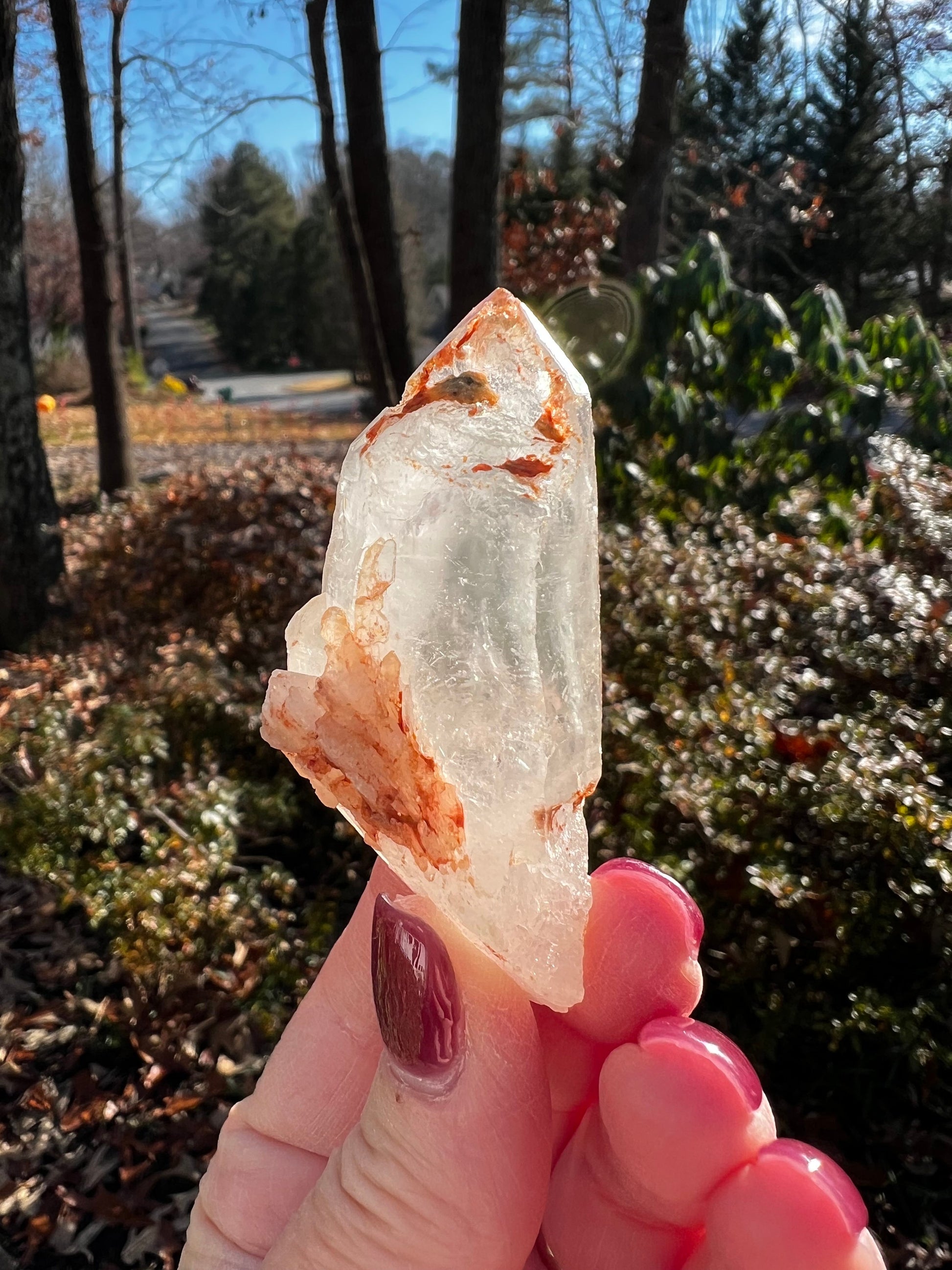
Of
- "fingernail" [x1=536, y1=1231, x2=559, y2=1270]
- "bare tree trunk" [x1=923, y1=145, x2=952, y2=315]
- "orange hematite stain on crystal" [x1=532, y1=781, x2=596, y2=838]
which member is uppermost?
"bare tree trunk" [x1=923, y1=145, x2=952, y2=315]

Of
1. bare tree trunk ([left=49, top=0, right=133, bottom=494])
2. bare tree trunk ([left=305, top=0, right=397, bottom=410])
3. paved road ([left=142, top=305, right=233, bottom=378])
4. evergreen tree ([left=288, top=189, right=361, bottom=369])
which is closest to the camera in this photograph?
bare tree trunk ([left=305, top=0, right=397, bottom=410])

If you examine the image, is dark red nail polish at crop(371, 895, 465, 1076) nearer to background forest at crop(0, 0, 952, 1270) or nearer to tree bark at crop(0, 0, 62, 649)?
background forest at crop(0, 0, 952, 1270)

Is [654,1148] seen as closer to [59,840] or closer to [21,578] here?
[59,840]

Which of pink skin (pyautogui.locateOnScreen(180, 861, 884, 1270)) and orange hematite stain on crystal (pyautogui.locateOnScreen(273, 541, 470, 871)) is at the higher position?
orange hematite stain on crystal (pyautogui.locateOnScreen(273, 541, 470, 871))

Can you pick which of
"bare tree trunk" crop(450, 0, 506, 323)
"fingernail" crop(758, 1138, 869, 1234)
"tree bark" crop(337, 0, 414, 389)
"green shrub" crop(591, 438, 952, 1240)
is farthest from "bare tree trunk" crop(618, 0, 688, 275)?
"fingernail" crop(758, 1138, 869, 1234)

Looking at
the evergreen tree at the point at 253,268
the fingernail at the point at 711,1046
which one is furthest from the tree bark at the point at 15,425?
the evergreen tree at the point at 253,268

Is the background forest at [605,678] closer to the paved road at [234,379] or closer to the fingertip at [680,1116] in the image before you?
the fingertip at [680,1116]

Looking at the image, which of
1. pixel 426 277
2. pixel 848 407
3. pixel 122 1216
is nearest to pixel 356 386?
pixel 426 277
